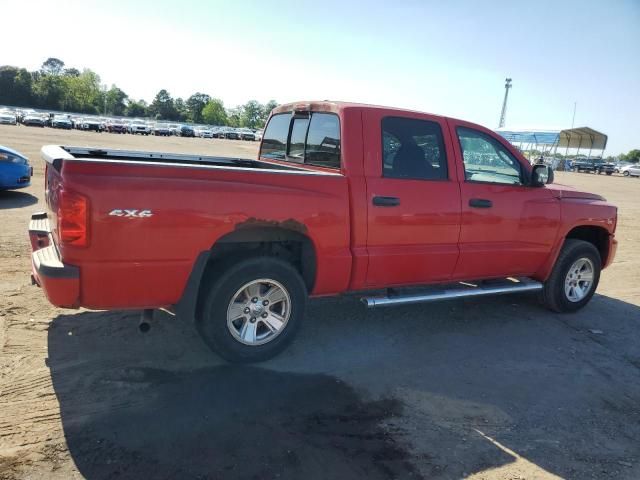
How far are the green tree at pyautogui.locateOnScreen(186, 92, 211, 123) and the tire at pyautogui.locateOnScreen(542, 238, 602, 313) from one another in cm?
14203

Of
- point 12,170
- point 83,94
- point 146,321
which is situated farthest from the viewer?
point 83,94

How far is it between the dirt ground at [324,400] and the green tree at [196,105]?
468 feet

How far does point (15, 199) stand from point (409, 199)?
8849 mm

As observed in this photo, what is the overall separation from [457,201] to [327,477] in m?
2.93

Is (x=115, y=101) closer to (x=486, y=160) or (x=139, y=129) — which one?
(x=139, y=129)

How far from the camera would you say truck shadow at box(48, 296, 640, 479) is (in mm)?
3006


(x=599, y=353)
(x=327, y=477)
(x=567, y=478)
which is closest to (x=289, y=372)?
(x=327, y=477)

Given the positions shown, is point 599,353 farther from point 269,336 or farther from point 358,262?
point 269,336

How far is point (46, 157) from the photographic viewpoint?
3912 millimetres

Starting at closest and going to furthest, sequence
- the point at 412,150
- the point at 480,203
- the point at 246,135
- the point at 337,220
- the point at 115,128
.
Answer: the point at 337,220 < the point at 412,150 < the point at 480,203 < the point at 115,128 < the point at 246,135

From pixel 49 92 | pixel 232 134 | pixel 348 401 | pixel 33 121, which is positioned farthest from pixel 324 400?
pixel 49 92

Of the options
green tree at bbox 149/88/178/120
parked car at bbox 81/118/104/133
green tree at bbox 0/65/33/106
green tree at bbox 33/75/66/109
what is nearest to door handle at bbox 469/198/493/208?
parked car at bbox 81/118/104/133

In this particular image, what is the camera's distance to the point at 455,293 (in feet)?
16.5

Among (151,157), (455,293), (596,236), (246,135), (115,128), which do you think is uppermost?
(246,135)
